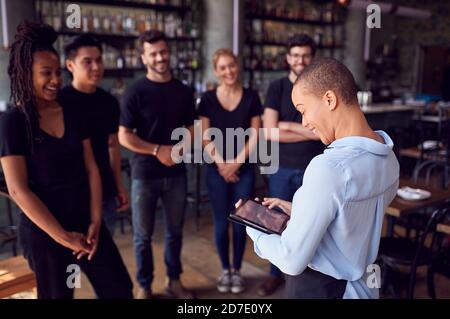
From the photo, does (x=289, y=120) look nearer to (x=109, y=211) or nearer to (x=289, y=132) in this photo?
(x=289, y=132)

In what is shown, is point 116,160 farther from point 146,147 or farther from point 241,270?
point 241,270

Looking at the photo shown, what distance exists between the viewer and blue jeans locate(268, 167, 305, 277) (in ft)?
9.27

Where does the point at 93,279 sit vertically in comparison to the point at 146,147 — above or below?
below

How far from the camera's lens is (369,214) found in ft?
3.75

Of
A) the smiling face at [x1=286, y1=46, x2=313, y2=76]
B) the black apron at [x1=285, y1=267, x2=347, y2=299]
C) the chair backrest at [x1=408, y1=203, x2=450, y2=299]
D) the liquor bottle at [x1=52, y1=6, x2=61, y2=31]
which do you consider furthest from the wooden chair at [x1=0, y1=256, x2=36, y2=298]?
the liquor bottle at [x1=52, y1=6, x2=61, y2=31]

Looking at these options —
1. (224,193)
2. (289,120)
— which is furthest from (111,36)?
(289,120)

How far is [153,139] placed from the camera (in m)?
2.83

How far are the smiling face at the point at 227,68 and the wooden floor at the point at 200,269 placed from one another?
1437 millimetres

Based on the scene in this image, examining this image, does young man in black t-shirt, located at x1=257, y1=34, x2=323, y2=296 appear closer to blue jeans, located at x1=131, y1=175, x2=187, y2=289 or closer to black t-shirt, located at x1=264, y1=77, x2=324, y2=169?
black t-shirt, located at x1=264, y1=77, x2=324, y2=169

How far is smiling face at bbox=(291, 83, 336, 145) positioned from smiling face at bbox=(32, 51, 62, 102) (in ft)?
3.79

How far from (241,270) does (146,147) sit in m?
1.33

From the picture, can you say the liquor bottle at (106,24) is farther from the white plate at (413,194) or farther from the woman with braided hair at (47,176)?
the white plate at (413,194)

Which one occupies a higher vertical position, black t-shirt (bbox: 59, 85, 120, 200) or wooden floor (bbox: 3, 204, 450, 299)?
black t-shirt (bbox: 59, 85, 120, 200)

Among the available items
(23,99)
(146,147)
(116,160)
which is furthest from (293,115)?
(23,99)
